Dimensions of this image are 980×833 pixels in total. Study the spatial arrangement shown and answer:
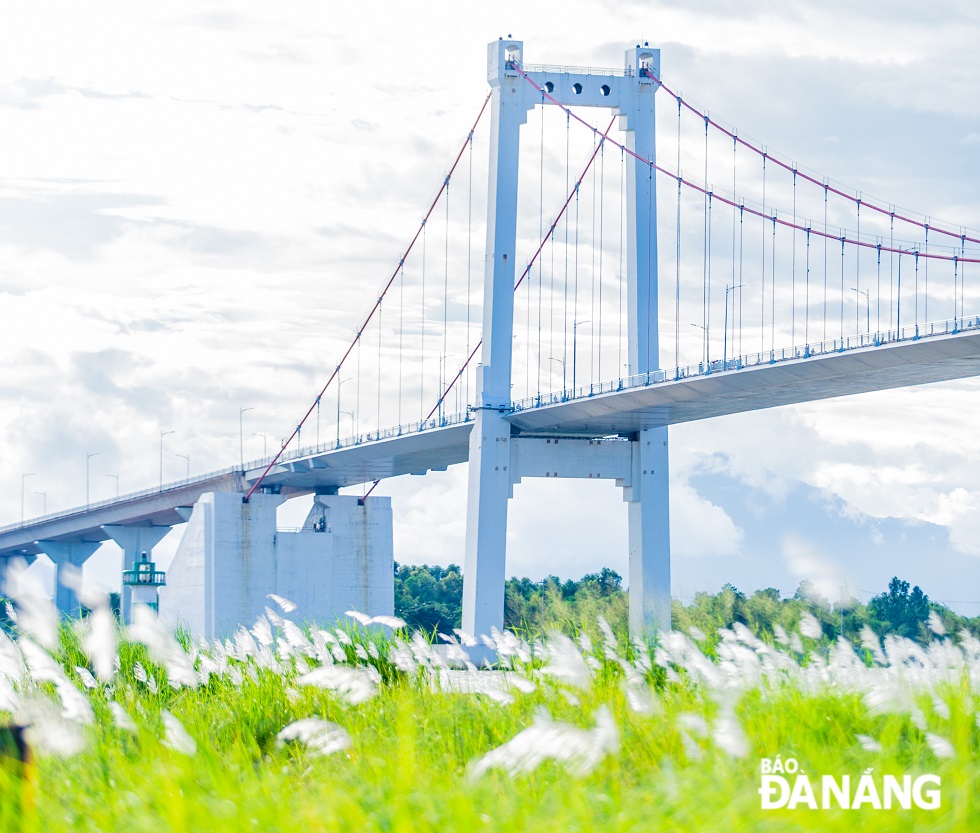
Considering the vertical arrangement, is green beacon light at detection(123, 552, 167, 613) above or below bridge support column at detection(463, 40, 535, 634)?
below

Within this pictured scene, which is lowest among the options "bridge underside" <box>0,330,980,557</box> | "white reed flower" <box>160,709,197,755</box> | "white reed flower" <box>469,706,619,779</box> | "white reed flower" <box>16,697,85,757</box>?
"white reed flower" <box>16,697,85,757</box>

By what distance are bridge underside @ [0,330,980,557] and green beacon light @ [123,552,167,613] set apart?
11.4 meters

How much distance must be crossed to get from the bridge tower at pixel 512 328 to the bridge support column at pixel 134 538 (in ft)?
122

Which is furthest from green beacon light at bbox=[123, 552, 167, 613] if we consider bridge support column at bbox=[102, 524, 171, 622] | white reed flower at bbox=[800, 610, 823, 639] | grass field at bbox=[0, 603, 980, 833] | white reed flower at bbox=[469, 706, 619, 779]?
white reed flower at bbox=[469, 706, 619, 779]

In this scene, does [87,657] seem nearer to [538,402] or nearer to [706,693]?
[706,693]

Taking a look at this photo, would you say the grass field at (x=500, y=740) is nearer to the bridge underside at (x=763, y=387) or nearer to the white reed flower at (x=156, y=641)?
the white reed flower at (x=156, y=641)

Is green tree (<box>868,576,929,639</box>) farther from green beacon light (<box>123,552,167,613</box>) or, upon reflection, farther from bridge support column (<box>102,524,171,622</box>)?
bridge support column (<box>102,524,171,622</box>)

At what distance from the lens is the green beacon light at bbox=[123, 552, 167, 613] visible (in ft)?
229

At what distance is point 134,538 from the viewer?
7581 centimetres

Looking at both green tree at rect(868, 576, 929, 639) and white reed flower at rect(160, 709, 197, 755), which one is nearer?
white reed flower at rect(160, 709, 197, 755)

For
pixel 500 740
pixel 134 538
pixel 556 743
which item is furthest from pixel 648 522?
pixel 134 538

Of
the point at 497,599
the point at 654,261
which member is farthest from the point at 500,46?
the point at 497,599

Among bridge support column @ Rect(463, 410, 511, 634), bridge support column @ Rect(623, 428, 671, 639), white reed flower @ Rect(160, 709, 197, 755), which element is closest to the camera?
white reed flower @ Rect(160, 709, 197, 755)

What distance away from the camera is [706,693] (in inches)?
327
